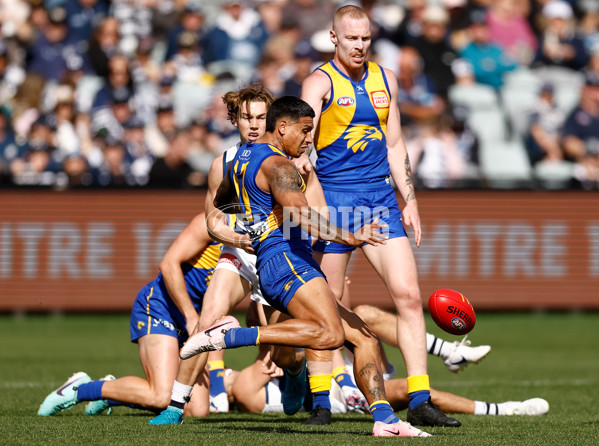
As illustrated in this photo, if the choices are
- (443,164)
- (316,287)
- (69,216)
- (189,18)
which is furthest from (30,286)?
(316,287)

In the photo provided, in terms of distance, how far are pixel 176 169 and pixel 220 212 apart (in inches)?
371

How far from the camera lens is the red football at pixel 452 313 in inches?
287

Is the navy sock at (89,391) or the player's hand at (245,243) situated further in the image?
the navy sock at (89,391)

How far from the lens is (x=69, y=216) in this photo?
54.4 ft

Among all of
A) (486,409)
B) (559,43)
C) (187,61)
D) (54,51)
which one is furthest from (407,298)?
(559,43)

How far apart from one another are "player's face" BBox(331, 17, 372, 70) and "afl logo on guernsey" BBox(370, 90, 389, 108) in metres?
0.24

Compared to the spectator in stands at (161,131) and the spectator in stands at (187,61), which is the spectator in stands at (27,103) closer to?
the spectator in stands at (161,131)

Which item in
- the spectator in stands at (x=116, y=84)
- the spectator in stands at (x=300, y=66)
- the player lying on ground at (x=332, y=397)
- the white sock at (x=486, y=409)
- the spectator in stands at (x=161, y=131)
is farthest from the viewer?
the spectator in stands at (x=116, y=84)

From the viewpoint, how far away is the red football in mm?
7301

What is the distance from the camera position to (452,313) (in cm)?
730

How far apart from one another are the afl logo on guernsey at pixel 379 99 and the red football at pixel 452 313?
61.1 inches

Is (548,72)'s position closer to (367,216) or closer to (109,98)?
(109,98)

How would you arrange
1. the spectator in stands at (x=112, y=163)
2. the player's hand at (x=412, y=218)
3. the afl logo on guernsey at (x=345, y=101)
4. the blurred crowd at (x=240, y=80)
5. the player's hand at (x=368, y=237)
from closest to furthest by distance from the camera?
1. the player's hand at (x=368, y=237)
2. the player's hand at (x=412, y=218)
3. the afl logo on guernsey at (x=345, y=101)
4. the spectator in stands at (x=112, y=163)
5. the blurred crowd at (x=240, y=80)

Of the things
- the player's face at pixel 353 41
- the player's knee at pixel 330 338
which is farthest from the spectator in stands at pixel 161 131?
the player's knee at pixel 330 338
